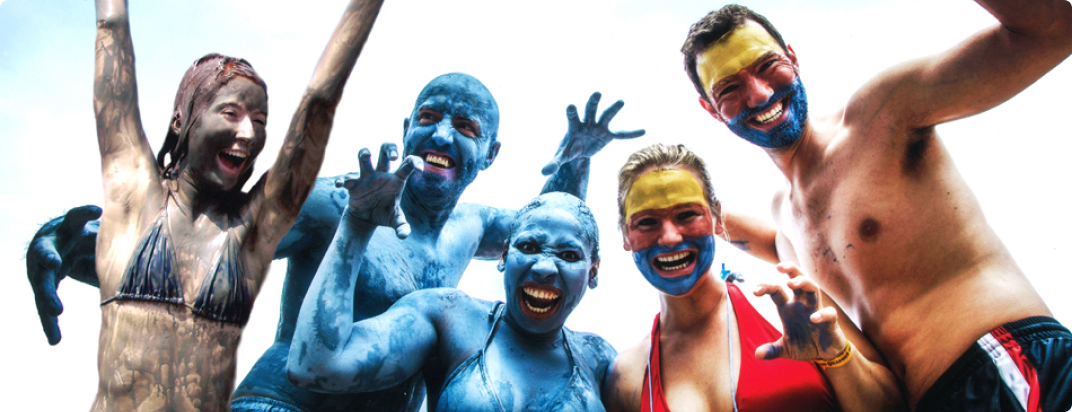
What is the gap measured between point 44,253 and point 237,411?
0.98m

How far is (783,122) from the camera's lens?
2797 millimetres

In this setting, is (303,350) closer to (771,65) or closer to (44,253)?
(44,253)

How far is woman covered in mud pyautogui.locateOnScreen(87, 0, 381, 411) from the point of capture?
194 cm

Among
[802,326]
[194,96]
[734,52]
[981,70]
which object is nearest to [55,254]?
[194,96]

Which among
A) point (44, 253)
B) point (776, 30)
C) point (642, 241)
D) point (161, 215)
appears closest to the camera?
point (161, 215)

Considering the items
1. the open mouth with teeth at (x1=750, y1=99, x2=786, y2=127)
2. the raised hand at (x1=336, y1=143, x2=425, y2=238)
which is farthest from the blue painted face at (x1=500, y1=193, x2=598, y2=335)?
the open mouth with teeth at (x1=750, y1=99, x2=786, y2=127)

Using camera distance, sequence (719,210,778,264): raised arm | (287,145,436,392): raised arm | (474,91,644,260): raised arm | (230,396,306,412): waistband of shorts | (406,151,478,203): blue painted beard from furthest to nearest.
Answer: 1. (474,91,644,260): raised arm
2. (719,210,778,264): raised arm
3. (406,151,478,203): blue painted beard
4. (230,396,306,412): waistband of shorts
5. (287,145,436,392): raised arm

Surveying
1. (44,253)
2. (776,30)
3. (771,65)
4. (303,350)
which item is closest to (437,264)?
(303,350)

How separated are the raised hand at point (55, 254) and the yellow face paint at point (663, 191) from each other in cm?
233

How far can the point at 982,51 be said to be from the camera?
7.80ft

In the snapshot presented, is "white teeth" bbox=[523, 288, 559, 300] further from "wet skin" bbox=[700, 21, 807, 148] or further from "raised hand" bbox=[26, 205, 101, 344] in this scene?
"raised hand" bbox=[26, 205, 101, 344]

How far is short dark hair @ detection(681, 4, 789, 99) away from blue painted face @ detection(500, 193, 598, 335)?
1061mm

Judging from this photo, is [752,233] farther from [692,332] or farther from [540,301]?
[540,301]

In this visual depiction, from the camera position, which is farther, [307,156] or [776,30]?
[776,30]
